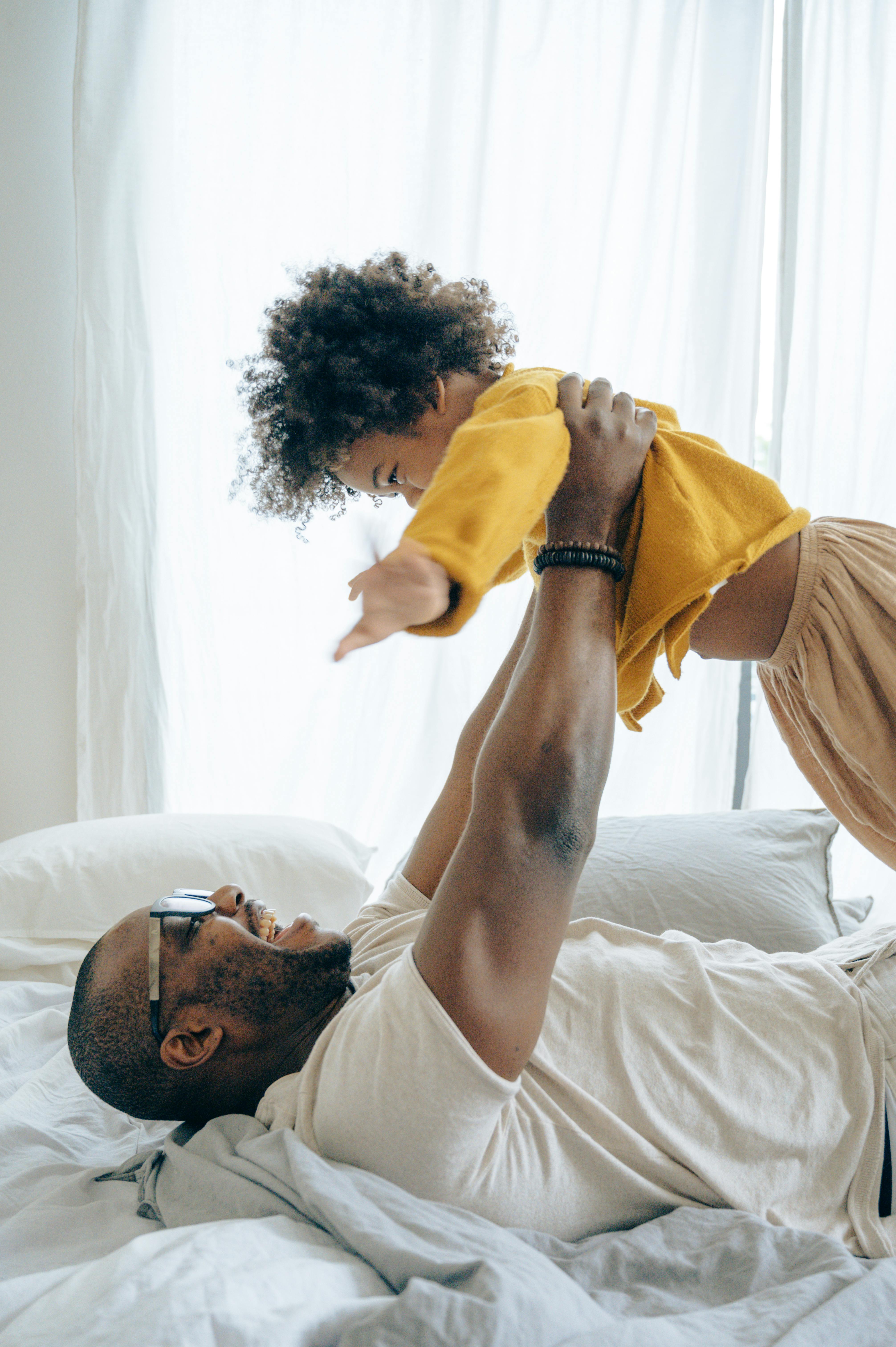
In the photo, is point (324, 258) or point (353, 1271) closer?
point (353, 1271)

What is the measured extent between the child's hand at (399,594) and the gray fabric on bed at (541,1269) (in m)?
0.49

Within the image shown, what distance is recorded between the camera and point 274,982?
107cm

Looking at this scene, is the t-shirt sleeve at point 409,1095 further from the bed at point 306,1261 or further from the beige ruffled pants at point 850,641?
the beige ruffled pants at point 850,641

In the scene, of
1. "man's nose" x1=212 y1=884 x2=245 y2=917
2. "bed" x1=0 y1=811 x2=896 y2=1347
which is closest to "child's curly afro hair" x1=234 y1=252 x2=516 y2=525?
"man's nose" x1=212 y1=884 x2=245 y2=917

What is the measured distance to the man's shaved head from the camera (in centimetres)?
105

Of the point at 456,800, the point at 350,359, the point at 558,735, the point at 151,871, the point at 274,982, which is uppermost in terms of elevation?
the point at 350,359

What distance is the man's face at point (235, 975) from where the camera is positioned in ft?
3.47

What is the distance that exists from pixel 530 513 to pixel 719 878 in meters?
1.12

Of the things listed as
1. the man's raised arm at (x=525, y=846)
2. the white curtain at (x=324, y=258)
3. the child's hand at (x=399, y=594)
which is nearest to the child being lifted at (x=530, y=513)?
the child's hand at (x=399, y=594)

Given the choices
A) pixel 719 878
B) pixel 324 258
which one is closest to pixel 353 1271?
pixel 719 878

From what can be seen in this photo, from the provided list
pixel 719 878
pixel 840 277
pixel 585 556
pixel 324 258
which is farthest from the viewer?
pixel 840 277

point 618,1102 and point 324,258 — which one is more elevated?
point 324,258

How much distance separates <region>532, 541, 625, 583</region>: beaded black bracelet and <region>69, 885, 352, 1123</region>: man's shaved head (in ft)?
1.83

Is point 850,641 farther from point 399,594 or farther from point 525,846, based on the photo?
point 399,594
